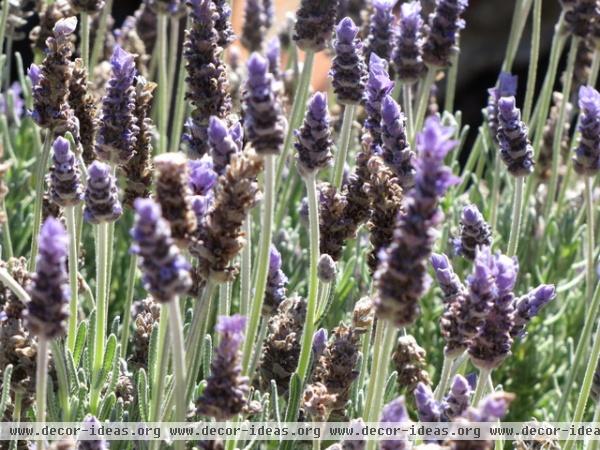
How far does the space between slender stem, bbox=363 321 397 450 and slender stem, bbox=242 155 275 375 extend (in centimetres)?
19

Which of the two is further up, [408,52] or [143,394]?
[408,52]

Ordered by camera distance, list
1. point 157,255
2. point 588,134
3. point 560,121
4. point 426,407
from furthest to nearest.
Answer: point 560,121 → point 588,134 → point 426,407 → point 157,255

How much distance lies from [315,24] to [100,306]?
0.92 metres

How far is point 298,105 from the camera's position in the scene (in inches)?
99.7

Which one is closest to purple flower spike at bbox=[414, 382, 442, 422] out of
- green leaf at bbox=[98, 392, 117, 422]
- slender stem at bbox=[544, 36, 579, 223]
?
green leaf at bbox=[98, 392, 117, 422]

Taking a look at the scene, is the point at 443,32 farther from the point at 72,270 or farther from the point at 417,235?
the point at 417,235

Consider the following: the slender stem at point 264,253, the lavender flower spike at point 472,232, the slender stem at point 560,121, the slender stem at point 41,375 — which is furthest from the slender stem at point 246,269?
the slender stem at point 560,121

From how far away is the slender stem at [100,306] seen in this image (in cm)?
170

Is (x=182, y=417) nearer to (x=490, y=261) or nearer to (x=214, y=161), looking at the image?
(x=214, y=161)

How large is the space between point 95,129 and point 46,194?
16 centimetres

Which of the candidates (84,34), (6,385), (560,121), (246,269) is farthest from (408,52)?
(6,385)

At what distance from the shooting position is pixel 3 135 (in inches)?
117

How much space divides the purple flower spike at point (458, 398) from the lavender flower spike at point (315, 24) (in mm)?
1059

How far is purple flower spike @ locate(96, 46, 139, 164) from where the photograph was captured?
172cm
